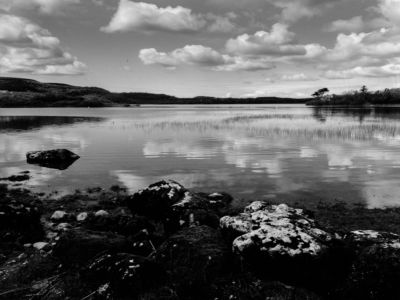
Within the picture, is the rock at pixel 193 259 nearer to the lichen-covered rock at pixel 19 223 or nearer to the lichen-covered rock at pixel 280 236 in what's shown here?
the lichen-covered rock at pixel 280 236

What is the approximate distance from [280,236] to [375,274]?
2.13 m

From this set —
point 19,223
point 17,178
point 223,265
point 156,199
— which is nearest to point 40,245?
point 19,223

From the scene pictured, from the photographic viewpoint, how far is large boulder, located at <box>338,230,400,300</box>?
757 centimetres

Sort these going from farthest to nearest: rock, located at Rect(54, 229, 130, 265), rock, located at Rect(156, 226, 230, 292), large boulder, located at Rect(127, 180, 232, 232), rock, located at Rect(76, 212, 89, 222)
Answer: rock, located at Rect(76, 212, 89, 222), large boulder, located at Rect(127, 180, 232, 232), rock, located at Rect(54, 229, 130, 265), rock, located at Rect(156, 226, 230, 292)

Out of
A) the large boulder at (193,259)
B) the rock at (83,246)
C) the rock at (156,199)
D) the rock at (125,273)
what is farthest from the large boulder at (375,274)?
the rock at (156,199)

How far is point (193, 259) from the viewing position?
866cm

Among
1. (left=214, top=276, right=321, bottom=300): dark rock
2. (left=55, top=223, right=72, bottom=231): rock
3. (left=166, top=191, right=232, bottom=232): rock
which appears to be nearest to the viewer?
(left=214, top=276, right=321, bottom=300): dark rock

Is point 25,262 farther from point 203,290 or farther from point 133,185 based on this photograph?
point 133,185

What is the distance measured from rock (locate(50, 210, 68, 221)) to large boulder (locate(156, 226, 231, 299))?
7.40 meters

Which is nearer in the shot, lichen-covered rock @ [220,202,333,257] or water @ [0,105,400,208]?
lichen-covered rock @ [220,202,333,257]

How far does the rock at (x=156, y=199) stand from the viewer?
15219 millimetres

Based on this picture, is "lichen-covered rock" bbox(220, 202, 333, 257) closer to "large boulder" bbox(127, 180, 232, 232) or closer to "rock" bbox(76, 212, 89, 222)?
"large boulder" bbox(127, 180, 232, 232)

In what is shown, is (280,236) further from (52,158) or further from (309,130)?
(309,130)

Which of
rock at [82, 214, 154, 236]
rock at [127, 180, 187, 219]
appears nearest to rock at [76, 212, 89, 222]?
rock at [82, 214, 154, 236]
